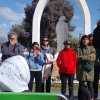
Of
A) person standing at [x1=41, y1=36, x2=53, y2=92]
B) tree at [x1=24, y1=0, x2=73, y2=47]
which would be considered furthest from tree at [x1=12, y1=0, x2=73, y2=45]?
person standing at [x1=41, y1=36, x2=53, y2=92]

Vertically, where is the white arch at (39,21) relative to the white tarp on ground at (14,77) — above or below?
above

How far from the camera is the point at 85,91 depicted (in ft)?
41.2

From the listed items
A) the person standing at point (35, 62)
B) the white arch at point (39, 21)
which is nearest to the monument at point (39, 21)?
the white arch at point (39, 21)

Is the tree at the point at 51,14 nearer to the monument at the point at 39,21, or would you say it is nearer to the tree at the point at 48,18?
the tree at the point at 48,18

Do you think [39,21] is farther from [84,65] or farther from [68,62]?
[84,65]

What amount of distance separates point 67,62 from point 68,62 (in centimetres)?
3

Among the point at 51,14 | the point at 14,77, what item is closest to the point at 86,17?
the point at 14,77

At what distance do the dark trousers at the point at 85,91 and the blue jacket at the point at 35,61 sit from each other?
139cm

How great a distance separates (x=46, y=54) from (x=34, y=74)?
69 cm

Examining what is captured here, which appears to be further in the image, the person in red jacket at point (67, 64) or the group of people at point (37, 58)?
the person in red jacket at point (67, 64)

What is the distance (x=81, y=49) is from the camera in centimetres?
1296

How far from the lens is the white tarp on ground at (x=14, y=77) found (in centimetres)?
584

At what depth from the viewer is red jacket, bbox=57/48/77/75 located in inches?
539

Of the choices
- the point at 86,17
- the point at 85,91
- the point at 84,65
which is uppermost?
the point at 86,17
